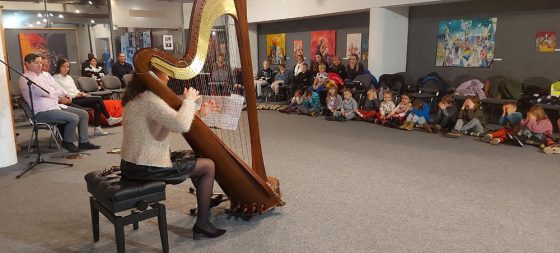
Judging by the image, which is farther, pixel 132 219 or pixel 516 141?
pixel 516 141

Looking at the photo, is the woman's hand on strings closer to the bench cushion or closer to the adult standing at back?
the bench cushion

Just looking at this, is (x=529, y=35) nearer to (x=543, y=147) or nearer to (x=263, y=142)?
(x=543, y=147)

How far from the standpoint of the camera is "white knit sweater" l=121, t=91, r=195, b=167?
2484mm

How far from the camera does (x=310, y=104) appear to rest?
28.3 feet

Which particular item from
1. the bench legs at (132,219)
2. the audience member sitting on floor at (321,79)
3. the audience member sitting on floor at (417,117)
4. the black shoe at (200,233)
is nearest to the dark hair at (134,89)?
the bench legs at (132,219)

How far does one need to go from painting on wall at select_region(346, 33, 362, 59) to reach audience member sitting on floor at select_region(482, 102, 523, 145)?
155 inches

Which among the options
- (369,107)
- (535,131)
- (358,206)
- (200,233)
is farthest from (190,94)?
(369,107)

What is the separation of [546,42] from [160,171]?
6.58m

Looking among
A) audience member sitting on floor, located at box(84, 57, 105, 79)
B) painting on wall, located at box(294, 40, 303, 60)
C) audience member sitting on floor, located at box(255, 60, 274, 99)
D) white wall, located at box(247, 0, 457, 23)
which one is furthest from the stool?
painting on wall, located at box(294, 40, 303, 60)

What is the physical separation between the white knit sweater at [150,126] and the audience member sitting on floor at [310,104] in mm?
5850

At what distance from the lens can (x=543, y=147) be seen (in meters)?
5.23

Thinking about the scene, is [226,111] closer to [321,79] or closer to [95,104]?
[95,104]

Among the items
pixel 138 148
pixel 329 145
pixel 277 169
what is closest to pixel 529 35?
pixel 329 145

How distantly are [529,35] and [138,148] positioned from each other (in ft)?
22.1
